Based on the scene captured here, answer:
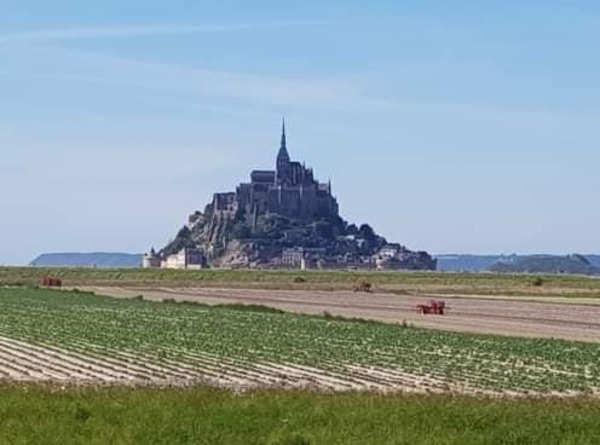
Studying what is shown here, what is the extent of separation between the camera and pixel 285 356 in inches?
1479

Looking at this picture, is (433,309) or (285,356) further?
(433,309)

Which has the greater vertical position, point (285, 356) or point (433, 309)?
point (433, 309)

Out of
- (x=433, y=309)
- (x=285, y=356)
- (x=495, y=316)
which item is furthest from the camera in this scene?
(x=433, y=309)

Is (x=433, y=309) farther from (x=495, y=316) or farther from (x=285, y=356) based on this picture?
(x=285, y=356)

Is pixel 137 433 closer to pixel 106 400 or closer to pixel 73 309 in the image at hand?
pixel 106 400

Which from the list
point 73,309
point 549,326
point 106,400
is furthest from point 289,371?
point 73,309

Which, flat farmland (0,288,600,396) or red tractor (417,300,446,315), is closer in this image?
flat farmland (0,288,600,396)

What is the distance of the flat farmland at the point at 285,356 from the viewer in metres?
29.1

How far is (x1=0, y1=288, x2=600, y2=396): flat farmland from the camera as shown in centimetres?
2908

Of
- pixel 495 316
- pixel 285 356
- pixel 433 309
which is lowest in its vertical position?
pixel 285 356

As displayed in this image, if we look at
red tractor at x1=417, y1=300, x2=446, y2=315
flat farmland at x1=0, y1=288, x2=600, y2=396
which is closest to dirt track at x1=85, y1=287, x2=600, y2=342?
red tractor at x1=417, y1=300, x2=446, y2=315

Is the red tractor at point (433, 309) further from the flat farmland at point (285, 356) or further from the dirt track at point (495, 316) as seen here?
the flat farmland at point (285, 356)

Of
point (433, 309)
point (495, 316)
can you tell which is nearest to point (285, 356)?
point (495, 316)

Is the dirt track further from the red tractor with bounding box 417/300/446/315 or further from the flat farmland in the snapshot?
the flat farmland
